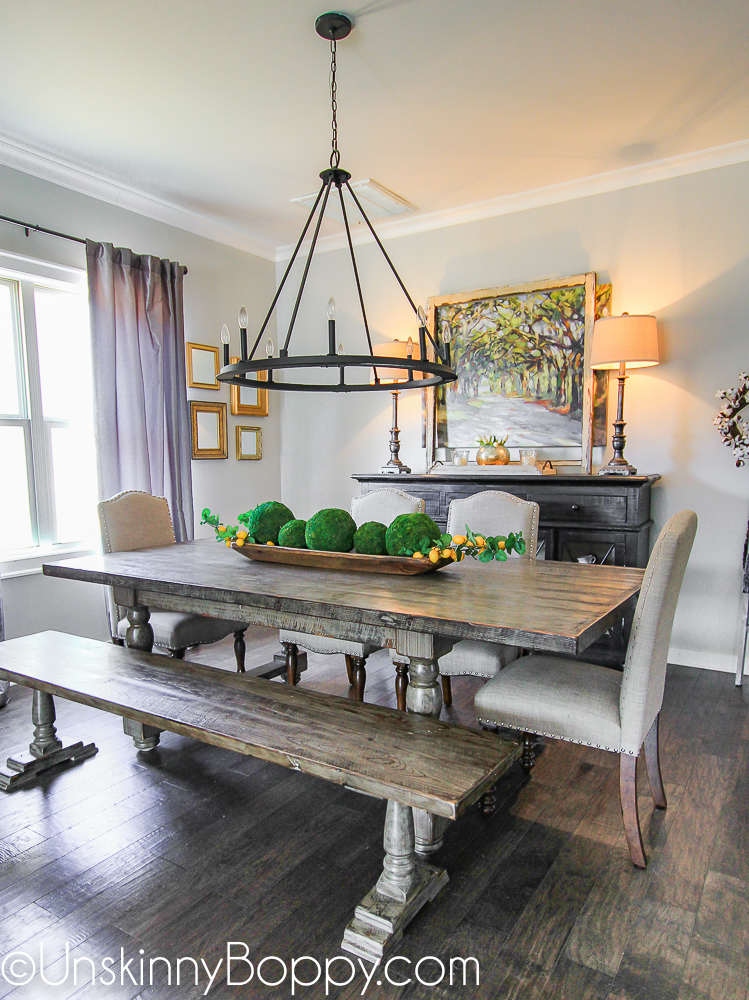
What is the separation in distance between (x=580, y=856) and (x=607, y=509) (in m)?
1.95

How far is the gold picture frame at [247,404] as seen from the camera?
465 centimetres

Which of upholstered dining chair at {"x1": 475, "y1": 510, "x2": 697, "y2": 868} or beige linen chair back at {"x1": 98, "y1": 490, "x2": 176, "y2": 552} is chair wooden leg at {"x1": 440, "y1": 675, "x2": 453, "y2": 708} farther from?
beige linen chair back at {"x1": 98, "y1": 490, "x2": 176, "y2": 552}

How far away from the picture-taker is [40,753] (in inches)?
91.0

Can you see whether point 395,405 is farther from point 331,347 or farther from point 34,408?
point 331,347

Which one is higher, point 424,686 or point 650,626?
point 650,626

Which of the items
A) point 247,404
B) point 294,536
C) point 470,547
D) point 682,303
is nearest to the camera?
point 470,547

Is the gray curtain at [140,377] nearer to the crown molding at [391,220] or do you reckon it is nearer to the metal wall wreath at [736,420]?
the crown molding at [391,220]

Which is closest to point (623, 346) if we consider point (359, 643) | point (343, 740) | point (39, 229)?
point (359, 643)

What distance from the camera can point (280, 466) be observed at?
5.15 metres

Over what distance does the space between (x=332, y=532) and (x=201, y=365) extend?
2.53 metres

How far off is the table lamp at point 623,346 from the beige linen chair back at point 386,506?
3.79 ft

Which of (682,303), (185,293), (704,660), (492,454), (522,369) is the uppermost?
(185,293)

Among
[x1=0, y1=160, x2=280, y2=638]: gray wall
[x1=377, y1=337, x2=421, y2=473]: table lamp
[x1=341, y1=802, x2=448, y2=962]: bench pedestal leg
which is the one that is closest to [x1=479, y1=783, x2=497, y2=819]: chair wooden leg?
[x1=341, y1=802, x2=448, y2=962]: bench pedestal leg

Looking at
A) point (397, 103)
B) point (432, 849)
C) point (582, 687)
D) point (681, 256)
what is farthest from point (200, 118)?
point (432, 849)
